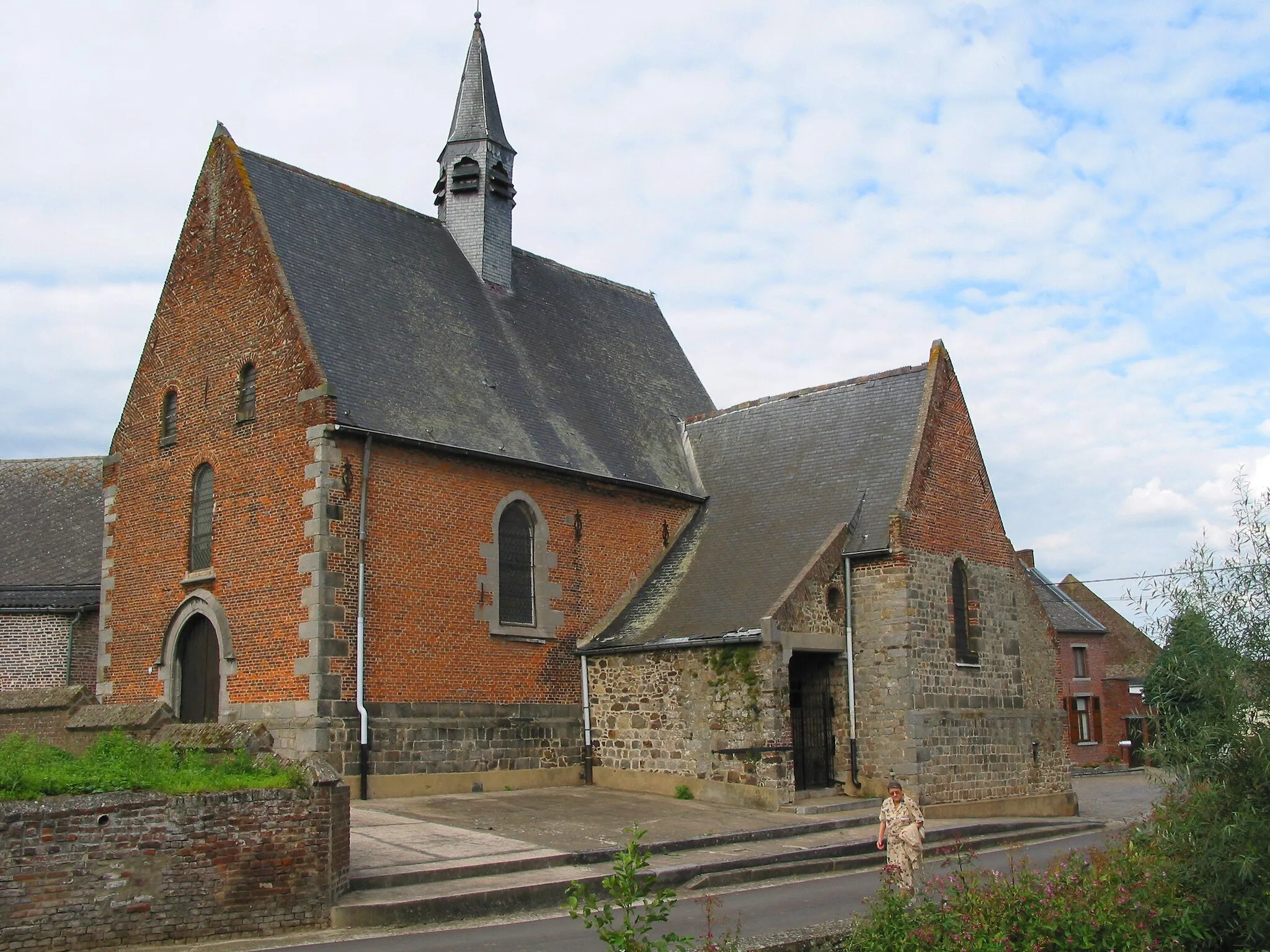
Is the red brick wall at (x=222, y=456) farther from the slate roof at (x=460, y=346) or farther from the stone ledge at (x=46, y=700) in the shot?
the stone ledge at (x=46, y=700)

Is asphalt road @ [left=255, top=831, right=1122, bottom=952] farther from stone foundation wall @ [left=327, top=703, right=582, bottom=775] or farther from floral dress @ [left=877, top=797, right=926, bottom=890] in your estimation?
stone foundation wall @ [left=327, top=703, right=582, bottom=775]

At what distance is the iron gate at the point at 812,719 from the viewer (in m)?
19.7

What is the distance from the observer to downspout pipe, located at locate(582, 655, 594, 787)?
65.9ft

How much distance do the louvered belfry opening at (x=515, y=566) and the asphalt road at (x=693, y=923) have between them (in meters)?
7.31

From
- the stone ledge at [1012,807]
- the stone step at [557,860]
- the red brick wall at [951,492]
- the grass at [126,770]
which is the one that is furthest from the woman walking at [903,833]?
the red brick wall at [951,492]

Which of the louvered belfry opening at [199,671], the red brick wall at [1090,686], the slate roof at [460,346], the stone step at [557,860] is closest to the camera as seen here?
the stone step at [557,860]

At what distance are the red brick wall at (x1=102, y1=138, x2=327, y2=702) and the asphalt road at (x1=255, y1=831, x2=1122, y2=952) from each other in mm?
6787

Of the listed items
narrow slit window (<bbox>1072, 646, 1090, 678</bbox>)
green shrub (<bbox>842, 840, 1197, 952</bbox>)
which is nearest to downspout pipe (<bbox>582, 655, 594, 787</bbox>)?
green shrub (<bbox>842, 840, 1197, 952</bbox>)

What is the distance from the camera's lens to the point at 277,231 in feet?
63.5

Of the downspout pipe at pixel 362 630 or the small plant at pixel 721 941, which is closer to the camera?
the small plant at pixel 721 941

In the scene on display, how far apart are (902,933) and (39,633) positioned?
18438 millimetres

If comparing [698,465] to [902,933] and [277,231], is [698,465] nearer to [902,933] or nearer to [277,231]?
[277,231]

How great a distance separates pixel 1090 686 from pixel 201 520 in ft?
106

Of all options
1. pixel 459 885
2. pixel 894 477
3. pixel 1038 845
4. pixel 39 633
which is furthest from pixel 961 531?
pixel 39 633
